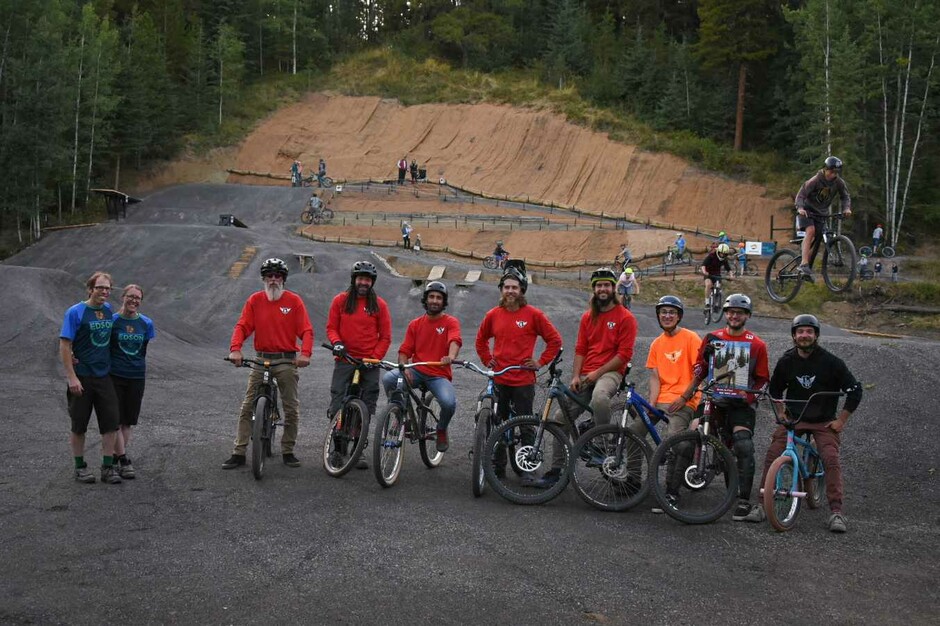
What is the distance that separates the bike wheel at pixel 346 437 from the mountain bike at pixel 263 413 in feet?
2.29

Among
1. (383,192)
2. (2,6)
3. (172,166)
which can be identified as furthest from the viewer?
(172,166)

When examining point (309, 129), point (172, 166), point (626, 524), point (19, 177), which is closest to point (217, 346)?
point (626, 524)

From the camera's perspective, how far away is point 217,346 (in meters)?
25.2

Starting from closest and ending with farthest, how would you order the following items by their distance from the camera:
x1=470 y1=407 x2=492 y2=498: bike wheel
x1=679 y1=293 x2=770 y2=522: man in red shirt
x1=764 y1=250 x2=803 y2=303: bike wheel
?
x1=679 y1=293 x2=770 y2=522: man in red shirt, x1=470 y1=407 x2=492 y2=498: bike wheel, x1=764 y1=250 x2=803 y2=303: bike wheel

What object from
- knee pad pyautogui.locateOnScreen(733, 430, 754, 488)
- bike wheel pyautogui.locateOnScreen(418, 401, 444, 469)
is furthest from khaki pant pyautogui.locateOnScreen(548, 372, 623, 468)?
bike wheel pyautogui.locateOnScreen(418, 401, 444, 469)

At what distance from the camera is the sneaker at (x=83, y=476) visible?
888 centimetres

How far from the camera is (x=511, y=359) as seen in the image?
931cm

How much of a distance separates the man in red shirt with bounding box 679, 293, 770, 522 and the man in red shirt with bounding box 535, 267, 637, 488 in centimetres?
72

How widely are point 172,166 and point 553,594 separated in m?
62.6

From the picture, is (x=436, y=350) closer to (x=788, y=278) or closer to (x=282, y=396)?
(x=282, y=396)

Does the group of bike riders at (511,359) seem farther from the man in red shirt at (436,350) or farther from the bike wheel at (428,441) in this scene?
the bike wheel at (428,441)

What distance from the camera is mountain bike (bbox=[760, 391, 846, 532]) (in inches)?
307

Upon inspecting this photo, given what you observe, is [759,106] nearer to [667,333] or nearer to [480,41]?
[480,41]

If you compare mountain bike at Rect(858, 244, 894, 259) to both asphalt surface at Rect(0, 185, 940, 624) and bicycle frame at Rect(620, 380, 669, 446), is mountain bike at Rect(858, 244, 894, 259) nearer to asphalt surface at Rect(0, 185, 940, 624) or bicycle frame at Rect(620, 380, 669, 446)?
asphalt surface at Rect(0, 185, 940, 624)
